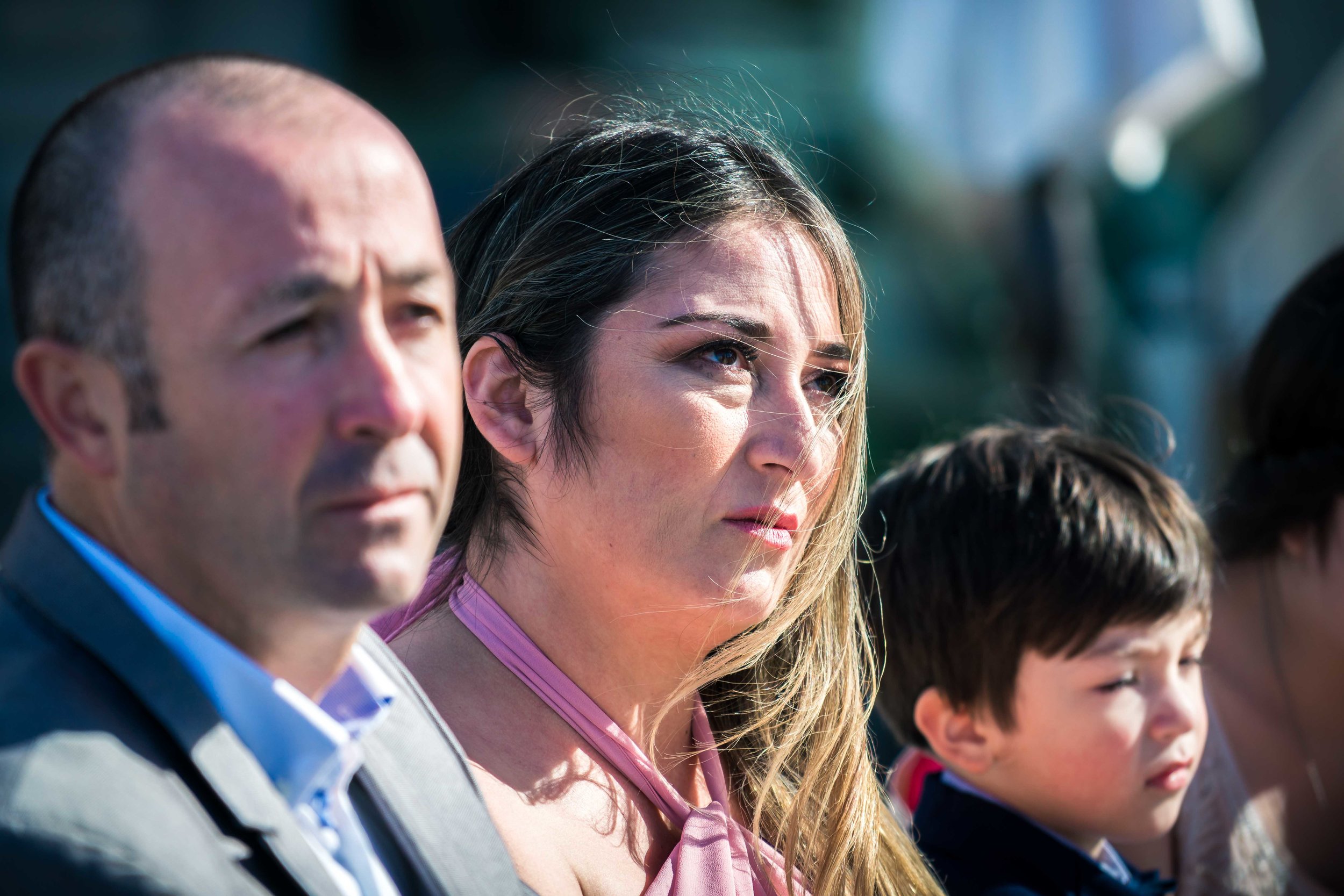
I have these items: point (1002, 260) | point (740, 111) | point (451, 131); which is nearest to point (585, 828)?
point (740, 111)

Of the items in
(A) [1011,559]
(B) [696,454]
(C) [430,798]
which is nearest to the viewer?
(C) [430,798]

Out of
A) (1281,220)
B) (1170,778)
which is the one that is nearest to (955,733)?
(1170,778)

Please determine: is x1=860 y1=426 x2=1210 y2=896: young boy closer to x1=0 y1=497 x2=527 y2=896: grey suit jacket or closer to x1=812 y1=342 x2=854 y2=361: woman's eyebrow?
x1=812 y1=342 x2=854 y2=361: woman's eyebrow

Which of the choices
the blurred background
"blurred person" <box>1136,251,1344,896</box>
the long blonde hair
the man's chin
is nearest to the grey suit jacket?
the man's chin

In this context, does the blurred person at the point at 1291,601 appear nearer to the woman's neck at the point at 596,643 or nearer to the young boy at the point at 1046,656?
the young boy at the point at 1046,656

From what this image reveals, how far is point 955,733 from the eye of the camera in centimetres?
197

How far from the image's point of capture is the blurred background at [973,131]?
3855 mm

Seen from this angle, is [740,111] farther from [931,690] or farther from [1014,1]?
[1014,1]

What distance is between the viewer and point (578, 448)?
5.03 feet

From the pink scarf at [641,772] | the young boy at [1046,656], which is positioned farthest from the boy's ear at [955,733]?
the pink scarf at [641,772]

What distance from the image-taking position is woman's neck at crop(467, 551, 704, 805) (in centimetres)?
156

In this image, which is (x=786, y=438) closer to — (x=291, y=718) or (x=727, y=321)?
(x=727, y=321)

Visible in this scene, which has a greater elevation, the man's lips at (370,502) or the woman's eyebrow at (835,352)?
the man's lips at (370,502)

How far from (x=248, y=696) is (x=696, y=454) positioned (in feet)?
2.29
